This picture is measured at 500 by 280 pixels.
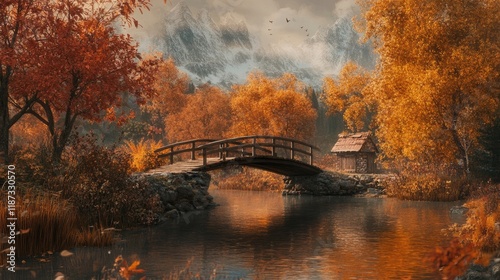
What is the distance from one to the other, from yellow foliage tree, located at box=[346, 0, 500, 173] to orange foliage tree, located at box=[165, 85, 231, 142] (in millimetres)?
26653

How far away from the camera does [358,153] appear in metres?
44.9

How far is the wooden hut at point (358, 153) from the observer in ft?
147

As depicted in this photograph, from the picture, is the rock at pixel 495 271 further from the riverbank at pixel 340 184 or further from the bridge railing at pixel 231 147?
the riverbank at pixel 340 184

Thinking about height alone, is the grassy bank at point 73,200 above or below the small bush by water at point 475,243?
above

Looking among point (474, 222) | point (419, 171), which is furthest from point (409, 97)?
point (474, 222)

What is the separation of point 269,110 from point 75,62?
32.3m

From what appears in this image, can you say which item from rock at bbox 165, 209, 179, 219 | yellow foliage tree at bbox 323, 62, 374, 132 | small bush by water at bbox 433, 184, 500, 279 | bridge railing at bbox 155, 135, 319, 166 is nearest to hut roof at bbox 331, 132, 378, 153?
bridge railing at bbox 155, 135, 319, 166

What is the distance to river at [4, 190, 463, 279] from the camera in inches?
485

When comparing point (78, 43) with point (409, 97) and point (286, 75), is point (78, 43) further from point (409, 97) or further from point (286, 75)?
point (286, 75)

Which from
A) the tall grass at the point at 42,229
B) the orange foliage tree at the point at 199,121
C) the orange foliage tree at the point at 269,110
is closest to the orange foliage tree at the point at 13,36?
the tall grass at the point at 42,229

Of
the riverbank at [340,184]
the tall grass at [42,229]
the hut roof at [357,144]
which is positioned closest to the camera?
the tall grass at [42,229]

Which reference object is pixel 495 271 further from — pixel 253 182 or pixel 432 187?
pixel 253 182

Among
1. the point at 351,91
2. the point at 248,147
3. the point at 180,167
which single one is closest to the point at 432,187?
the point at 248,147

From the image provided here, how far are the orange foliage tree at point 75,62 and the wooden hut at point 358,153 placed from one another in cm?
2484
